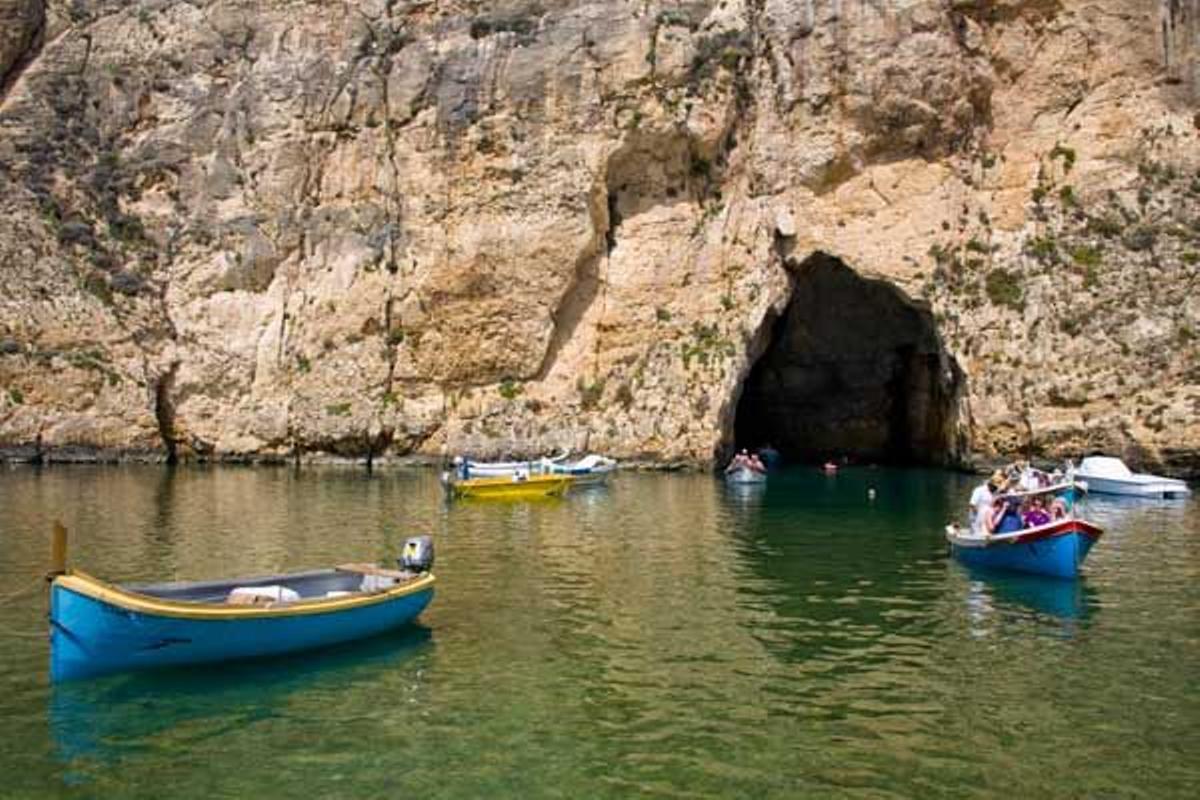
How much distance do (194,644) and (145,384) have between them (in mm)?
45541

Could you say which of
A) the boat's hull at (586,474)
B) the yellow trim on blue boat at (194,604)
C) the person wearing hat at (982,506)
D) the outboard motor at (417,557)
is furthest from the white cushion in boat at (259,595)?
the boat's hull at (586,474)

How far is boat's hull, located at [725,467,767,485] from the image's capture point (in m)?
44.5

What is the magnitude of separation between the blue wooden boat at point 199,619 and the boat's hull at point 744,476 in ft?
96.4

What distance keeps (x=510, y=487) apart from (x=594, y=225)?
20.6m

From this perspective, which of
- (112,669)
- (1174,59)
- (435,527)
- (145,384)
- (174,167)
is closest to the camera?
(112,669)

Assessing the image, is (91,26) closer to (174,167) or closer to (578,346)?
(174,167)

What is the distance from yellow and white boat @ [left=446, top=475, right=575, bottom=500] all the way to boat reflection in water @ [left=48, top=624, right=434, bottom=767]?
22.7 m

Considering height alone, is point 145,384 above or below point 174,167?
below

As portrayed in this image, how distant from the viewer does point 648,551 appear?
24.7 meters

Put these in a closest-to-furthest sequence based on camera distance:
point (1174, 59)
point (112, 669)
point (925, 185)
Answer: point (112, 669)
point (1174, 59)
point (925, 185)

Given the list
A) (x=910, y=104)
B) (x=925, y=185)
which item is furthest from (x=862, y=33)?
(x=925, y=185)

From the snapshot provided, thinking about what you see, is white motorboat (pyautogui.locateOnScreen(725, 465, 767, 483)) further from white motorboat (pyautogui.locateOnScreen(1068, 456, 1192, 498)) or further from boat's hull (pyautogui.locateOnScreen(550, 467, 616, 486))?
white motorboat (pyautogui.locateOnScreen(1068, 456, 1192, 498))

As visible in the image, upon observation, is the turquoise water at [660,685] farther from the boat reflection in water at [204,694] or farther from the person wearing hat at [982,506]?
the person wearing hat at [982,506]

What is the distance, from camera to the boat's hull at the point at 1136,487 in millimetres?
37281
